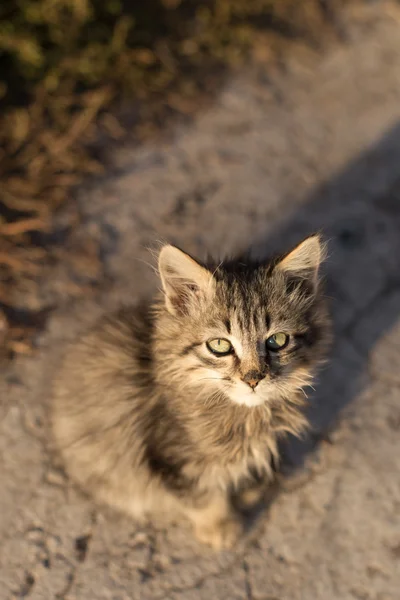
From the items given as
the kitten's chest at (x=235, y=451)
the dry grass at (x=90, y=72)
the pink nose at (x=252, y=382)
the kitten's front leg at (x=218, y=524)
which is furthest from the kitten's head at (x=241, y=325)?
the dry grass at (x=90, y=72)

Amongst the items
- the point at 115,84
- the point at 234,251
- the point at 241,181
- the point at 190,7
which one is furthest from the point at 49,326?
the point at 190,7

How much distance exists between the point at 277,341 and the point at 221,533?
863 mm

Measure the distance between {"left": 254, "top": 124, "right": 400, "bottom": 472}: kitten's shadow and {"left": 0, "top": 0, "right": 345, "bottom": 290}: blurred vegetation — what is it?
0.92m

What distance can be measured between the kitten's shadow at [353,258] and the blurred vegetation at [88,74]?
0.92 m

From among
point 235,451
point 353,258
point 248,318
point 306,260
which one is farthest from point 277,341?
point 353,258

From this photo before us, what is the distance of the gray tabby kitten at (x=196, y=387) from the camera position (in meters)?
1.91

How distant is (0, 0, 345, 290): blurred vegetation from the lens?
316 cm

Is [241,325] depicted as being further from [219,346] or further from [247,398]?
[247,398]

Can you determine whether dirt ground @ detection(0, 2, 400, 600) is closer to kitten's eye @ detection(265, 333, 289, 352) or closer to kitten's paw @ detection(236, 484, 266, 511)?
kitten's paw @ detection(236, 484, 266, 511)

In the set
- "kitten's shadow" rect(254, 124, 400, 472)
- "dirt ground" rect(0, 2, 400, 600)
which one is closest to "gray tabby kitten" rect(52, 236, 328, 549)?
"dirt ground" rect(0, 2, 400, 600)

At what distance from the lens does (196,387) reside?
79.6 inches

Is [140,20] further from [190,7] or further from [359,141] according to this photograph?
[359,141]

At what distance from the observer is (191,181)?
3.32 metres

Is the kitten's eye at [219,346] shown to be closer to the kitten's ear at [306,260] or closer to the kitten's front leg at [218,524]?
the kitten's ear at [306,260]
